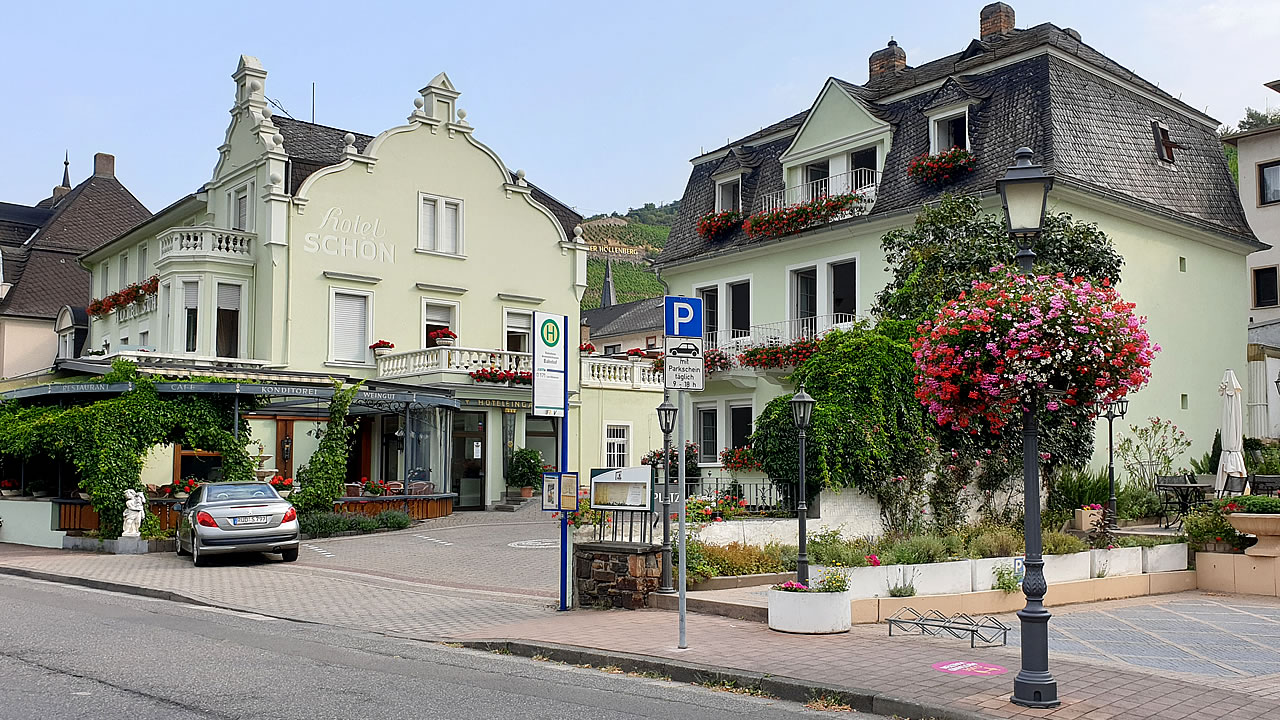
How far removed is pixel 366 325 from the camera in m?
34.4

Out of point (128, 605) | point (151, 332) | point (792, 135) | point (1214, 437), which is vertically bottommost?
point (128, 605)

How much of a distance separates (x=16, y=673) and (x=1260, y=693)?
31.5 ft

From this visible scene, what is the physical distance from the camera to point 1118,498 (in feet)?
73.9

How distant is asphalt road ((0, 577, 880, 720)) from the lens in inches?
309

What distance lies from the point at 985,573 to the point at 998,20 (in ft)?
68.9

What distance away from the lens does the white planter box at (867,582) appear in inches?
501

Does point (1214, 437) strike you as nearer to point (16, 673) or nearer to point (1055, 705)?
point (1055, 705)

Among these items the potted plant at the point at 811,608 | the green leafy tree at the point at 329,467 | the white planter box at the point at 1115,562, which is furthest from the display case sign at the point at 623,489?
the green leafy tree at the point at 329,467

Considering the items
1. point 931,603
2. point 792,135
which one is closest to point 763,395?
point 792,135

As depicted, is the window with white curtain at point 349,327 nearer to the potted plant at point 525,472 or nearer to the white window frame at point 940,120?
the potted plant at point 525,472

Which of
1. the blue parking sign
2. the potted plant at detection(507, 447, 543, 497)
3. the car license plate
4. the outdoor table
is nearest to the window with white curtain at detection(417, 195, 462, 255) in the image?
Result: the potted plant at detection(507, 447, 543, 497)

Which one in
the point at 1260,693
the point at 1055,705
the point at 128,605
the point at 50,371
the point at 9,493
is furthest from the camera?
the point at 50,371

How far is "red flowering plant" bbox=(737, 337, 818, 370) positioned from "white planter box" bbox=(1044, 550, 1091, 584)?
440 inches

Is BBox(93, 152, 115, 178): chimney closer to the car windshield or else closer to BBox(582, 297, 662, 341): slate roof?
BBox(582, 297, 662, 341): slate roof
